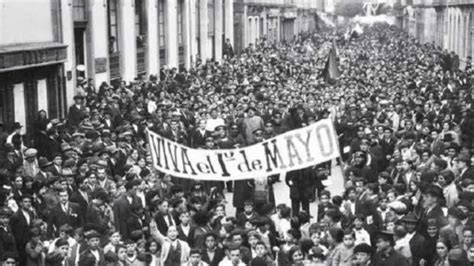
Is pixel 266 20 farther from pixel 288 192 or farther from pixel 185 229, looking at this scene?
pixel 185 229

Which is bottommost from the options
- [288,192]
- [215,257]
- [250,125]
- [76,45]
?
[288,192]

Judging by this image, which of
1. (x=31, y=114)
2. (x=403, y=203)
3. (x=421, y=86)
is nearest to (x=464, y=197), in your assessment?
(x=403, y=203)

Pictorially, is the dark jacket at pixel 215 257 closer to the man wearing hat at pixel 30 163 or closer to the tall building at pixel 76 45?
the man wearing hat at pixel 30 163

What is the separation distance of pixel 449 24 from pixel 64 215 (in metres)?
47.6

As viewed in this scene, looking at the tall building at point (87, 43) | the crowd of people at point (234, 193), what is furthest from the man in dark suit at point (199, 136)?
the tall building at point (87, 43)

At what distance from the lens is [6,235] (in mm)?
9664

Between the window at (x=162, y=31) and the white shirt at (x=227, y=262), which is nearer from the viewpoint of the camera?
the white shirt at (x=227, y=262)

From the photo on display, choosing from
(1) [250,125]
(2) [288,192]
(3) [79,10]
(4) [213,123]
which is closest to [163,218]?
(2) [288,192]

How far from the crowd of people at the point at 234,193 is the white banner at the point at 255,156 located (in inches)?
17.1

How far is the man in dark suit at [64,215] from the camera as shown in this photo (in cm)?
1061

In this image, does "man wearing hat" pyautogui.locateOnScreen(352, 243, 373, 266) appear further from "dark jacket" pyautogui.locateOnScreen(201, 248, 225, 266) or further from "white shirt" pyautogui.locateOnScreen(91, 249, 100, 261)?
"white shirt" pyautogui.locateOnScreen(91, 249, 100, 261)

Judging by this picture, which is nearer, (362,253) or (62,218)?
(362,253)

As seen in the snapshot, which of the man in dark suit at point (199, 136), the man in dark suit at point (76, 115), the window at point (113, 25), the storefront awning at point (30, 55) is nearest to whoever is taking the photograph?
the man in dark suit at point (199, 136)

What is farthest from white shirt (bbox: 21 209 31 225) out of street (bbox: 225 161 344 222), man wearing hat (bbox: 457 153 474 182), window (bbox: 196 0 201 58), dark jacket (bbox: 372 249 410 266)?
window (bbox: 196 0 201 58)
